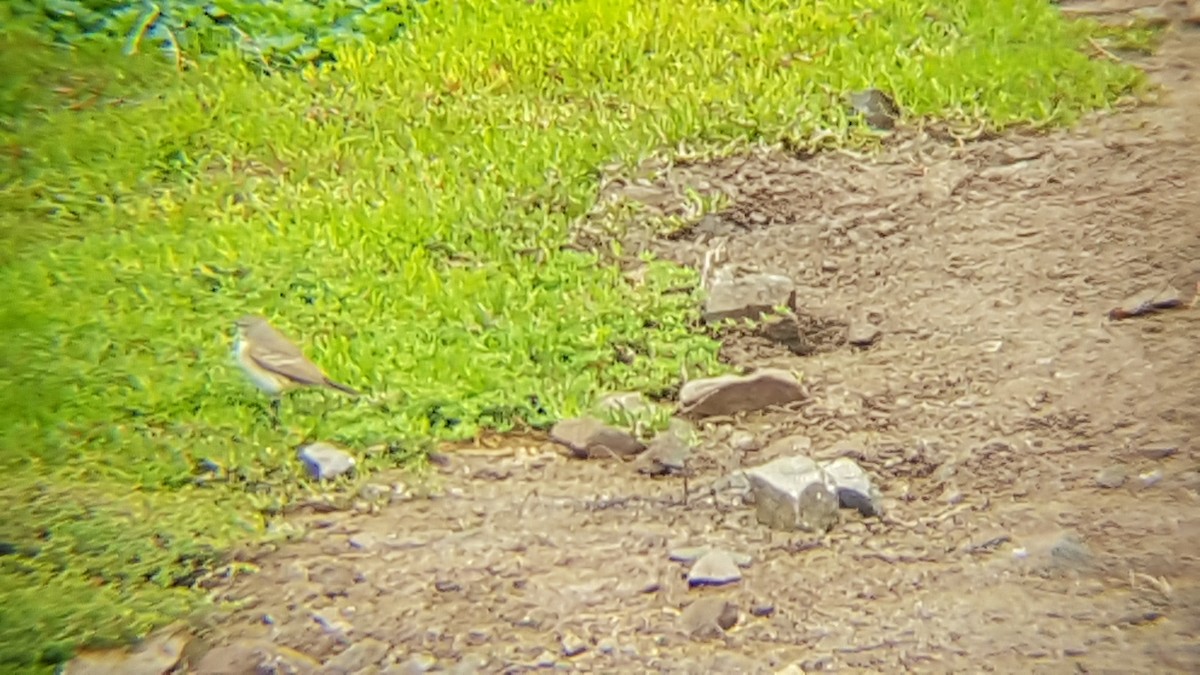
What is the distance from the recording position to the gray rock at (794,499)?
3.14 metres

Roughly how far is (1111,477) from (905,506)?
462 millimetres

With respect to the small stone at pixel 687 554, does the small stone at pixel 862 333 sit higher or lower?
higher

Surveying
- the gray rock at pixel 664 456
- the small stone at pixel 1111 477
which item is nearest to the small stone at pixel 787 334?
the gray rock at pixel 664 456

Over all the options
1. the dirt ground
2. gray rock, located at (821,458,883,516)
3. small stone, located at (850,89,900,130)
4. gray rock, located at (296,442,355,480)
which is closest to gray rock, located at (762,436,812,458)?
the dirt ground

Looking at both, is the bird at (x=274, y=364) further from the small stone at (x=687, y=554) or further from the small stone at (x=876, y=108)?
the small stone at (x=876, y=108)

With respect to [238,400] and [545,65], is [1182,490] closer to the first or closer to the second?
[238,400]

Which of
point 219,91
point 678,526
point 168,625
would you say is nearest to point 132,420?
point 168,625

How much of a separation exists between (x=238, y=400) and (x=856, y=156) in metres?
2.30

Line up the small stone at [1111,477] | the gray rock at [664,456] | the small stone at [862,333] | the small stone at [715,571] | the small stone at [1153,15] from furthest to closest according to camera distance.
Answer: the small stone at [1153,15] → the small stone at [862,333] → the gray rock at [664,456] → the small stone at [1111,477] → the small stone at [715,571]

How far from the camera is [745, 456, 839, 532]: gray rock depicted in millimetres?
3145

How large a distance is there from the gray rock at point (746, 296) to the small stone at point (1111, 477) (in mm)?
1125

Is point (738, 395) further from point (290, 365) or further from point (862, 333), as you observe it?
point (290, 365)

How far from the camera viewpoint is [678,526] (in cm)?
320

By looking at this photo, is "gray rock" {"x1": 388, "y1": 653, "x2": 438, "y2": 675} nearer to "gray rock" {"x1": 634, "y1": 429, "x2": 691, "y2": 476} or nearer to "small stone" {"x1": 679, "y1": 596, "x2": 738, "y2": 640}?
"small stone" {"x1": 679, "y1": 596, "x2": 738, "y2": 640}
